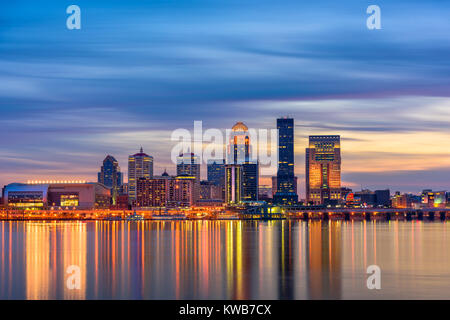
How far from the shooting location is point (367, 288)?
5925 centimetres

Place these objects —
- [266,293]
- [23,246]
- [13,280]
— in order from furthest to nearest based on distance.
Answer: [23,246] < [13,280] < [266,293]

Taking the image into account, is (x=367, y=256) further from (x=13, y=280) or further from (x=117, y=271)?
(x=13, y=280)

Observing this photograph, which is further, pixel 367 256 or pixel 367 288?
pixel 367 256
